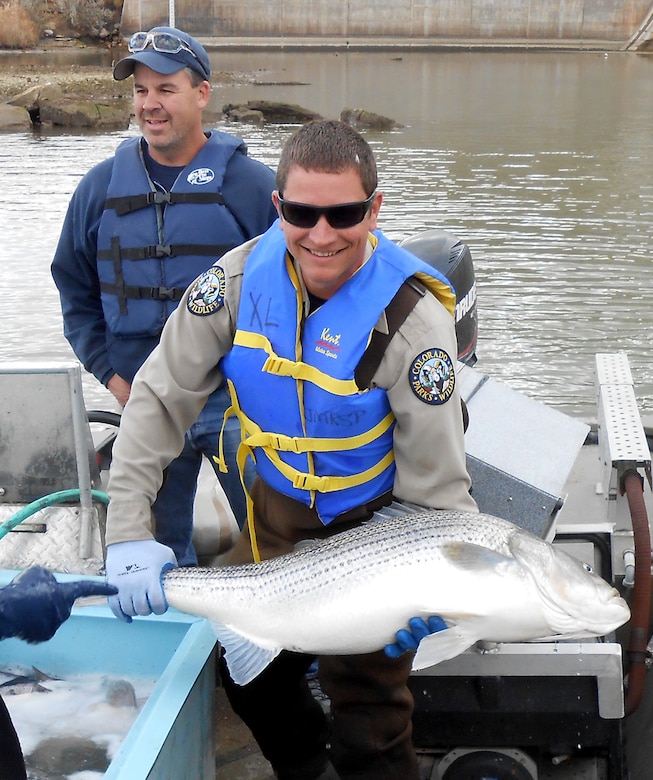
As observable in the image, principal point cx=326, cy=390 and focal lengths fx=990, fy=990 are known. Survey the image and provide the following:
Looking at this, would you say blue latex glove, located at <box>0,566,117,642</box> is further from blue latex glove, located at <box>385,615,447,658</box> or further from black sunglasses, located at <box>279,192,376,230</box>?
black sunglasses, located at <box>279,192,376,230</box>

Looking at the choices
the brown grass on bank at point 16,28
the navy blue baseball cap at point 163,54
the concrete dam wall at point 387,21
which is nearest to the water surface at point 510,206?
the navy blue baseball cap at point 163,54

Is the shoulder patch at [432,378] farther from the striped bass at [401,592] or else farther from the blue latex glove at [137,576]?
the blue latex glove at [137,576]

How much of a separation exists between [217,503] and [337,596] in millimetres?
1911

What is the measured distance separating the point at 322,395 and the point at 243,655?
80 cm

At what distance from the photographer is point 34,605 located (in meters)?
2.67

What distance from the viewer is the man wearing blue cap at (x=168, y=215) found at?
158 inches

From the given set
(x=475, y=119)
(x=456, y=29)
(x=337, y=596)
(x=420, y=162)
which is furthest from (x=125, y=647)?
(x=456, y=29)

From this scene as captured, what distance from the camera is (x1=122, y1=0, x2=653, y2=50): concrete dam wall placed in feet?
201

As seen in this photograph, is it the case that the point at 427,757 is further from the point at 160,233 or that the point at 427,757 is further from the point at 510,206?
the point at 510,206

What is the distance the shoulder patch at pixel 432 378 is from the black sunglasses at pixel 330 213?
0.43m

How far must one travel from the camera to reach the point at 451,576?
8.64 feet

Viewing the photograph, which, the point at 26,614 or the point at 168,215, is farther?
the point at 168,215

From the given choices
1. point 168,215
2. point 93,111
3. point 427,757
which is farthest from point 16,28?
point 427,757

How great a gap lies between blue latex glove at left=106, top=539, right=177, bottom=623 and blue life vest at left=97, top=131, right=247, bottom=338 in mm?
1407
